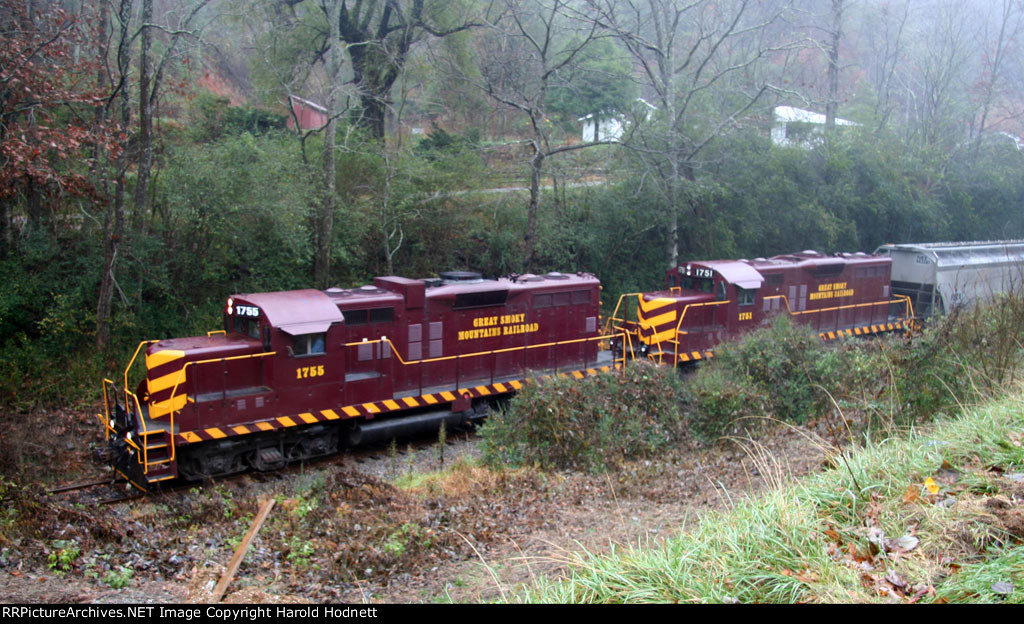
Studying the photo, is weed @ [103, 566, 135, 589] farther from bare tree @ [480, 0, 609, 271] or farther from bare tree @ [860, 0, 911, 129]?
bare tree @ [860, 0, 911, 129]

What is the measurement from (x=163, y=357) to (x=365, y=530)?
5.15m

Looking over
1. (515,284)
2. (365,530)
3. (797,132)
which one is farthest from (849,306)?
(365,530)

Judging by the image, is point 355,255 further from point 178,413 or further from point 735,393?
point 735,393

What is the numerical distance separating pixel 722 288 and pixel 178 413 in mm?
12248

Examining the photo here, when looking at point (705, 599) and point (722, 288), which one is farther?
point (722, 288)

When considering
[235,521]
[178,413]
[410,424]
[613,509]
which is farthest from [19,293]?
[613,509]

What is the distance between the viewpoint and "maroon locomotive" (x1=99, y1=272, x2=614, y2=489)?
11.0 meters

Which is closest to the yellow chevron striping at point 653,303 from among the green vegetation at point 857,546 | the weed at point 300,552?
the green vegetation at point 857,546

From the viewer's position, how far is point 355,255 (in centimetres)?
2036

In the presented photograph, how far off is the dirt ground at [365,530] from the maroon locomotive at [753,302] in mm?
6133

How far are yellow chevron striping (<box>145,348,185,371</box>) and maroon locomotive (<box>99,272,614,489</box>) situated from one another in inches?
0.9

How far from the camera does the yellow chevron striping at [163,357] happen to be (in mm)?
10875

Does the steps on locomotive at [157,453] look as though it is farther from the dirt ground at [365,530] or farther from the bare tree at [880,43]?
the bare tree at [880,43]

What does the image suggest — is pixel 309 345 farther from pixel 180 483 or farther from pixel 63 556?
pixel 63 556
